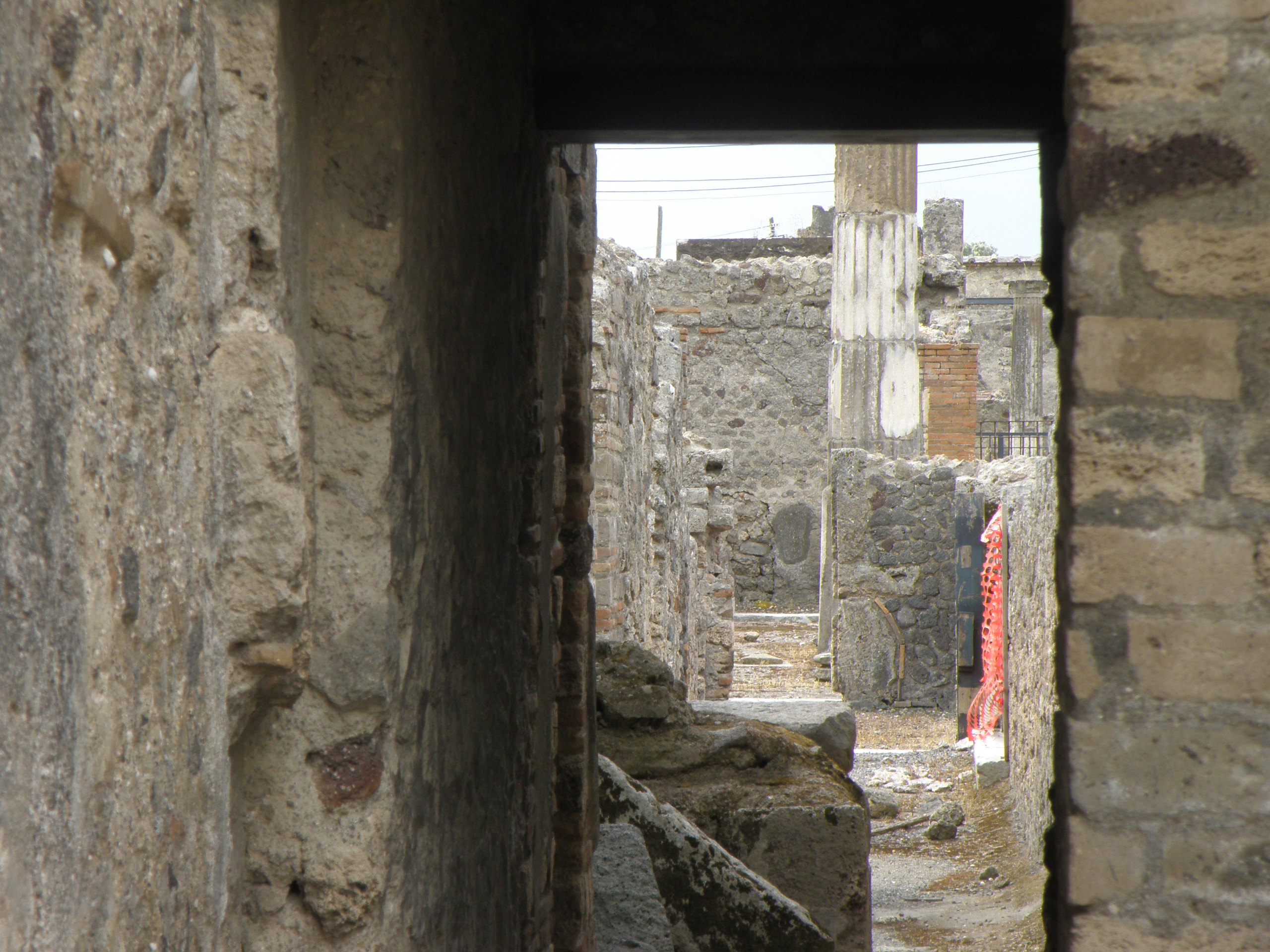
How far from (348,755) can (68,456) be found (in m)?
0.74

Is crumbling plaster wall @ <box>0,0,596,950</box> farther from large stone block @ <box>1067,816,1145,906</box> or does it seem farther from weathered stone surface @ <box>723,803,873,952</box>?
weathered stone surface @ <box>723,803,873,952</box>

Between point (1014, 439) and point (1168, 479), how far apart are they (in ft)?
73.8

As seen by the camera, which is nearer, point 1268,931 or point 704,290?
point 1268,931

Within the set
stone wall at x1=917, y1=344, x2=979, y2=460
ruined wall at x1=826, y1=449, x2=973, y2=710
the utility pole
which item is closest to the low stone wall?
ruined wall at x1=826, y1=449, x2=973, y2=710

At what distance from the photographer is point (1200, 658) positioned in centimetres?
150

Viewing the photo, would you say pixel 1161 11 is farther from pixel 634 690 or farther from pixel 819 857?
pixel 634 690

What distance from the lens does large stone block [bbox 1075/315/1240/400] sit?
1511mm

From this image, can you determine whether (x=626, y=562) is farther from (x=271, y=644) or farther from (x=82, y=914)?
(x=82, y=914)

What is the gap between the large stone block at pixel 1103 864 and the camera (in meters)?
1.51

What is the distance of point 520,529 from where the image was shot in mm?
2926

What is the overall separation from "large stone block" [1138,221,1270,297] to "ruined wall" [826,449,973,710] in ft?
32.4

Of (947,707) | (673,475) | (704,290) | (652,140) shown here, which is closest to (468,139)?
(652,140)

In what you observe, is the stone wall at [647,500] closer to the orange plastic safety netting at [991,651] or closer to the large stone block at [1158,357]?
the orange plastic safety netting at [991,651]

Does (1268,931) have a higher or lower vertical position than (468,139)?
lower
